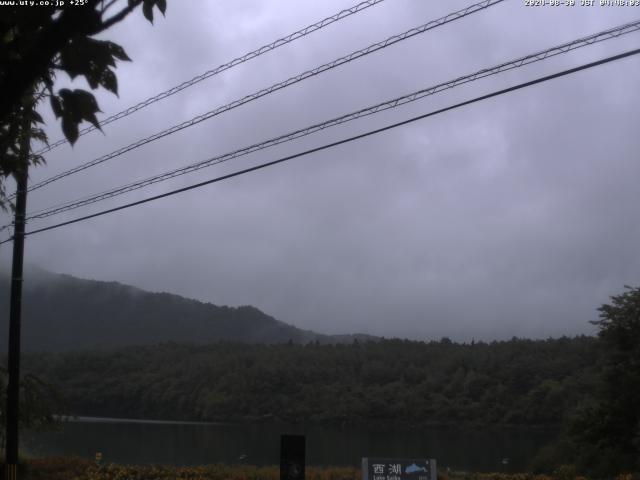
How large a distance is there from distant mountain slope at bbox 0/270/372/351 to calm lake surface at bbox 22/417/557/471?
7031cm

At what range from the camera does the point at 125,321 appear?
6240 inches

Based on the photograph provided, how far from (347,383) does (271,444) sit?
28204 millimetres

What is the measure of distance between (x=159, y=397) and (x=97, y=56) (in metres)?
65.3

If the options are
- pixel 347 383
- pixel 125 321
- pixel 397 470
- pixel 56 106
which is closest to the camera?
pixel 56 106

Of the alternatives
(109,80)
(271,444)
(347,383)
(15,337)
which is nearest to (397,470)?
(15,337)

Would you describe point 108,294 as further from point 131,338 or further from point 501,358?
point 501,358

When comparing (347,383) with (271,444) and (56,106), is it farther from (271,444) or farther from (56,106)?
(56,106)

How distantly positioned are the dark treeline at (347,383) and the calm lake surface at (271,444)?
3958 mm

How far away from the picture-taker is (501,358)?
222 feet

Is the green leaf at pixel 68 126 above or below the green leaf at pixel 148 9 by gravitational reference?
below

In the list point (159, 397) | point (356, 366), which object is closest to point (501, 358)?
point (356, 366)

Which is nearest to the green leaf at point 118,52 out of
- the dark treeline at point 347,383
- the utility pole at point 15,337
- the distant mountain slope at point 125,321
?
the utility pole at point 15,337

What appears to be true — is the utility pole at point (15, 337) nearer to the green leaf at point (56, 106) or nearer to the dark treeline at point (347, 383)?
the green leaf at point (56, 106)

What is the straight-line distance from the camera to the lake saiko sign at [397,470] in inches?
551
